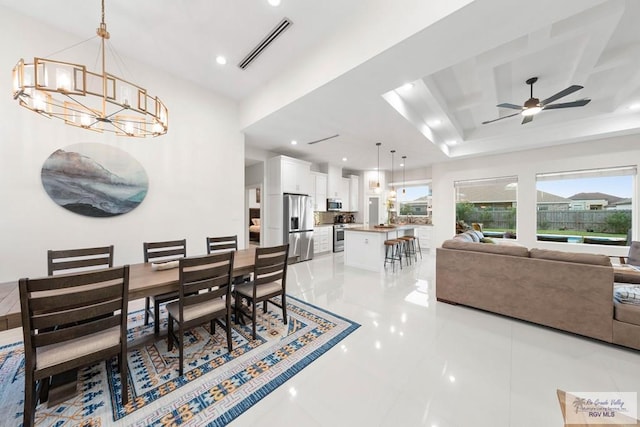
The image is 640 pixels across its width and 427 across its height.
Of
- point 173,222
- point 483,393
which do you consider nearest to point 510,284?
point 483,393

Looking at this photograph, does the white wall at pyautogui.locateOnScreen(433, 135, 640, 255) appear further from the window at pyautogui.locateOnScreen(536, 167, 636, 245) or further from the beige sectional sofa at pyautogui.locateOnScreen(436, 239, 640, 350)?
the beige sectional sofa at pyautogui.locateOnScreen(436, 239, 640, 350)

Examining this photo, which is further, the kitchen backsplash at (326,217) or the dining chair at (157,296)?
the kitchen backsplash at (326,217)

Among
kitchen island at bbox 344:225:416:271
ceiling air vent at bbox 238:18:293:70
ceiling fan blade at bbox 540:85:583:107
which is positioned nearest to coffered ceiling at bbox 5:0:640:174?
ceiling air vent at bbox 238:18:293:70

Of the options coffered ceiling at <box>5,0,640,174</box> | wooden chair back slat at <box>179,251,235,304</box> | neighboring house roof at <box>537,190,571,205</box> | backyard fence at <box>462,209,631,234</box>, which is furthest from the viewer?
neighboring house roof at <box>537,190,571,205</box>

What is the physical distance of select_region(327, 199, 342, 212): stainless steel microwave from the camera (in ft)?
24.2

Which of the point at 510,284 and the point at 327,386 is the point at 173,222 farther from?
the point at 510,284

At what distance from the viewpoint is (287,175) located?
572cm

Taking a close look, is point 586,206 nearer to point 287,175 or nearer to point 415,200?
point 415,200

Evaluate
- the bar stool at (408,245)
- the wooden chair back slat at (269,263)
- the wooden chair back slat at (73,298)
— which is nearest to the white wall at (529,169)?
A: the bar stool at (408,245)

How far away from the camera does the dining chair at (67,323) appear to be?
48.9 inches

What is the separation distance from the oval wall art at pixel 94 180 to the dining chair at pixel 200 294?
2.04m

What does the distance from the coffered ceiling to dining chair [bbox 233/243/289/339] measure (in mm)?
2153

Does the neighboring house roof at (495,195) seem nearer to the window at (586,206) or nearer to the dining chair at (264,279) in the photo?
the window at (586,206)

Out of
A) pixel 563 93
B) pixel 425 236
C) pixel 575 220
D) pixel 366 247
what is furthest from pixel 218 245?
pixel 575 220
